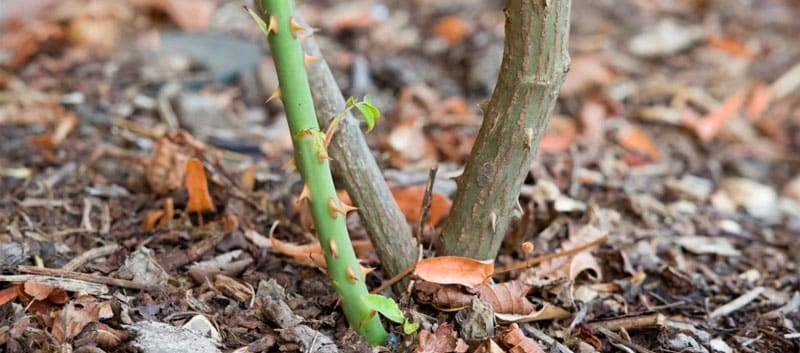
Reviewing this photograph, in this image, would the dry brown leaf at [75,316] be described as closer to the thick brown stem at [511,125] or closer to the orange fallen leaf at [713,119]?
the thick brown stem at [511,125]

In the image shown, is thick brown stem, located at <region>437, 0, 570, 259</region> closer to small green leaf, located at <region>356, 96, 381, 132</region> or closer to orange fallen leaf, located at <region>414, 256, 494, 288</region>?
orange fallen leaf, located at <region>414, 256, 494, 288</region>

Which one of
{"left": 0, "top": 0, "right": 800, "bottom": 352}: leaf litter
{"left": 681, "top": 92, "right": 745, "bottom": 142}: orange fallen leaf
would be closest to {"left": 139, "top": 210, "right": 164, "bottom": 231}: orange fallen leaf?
{"left": 0, "top": 0, "right": 800, "bottom": 352}: leaf litter

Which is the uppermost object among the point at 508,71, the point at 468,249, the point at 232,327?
the point at 508,71

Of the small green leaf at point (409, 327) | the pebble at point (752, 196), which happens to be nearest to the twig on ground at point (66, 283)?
the small green leaf at point (409, 327)

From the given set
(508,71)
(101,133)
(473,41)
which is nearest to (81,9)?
(101,133)

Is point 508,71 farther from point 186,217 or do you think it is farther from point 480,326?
point 186,217

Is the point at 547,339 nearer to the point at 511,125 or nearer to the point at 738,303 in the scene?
the point at 511,125

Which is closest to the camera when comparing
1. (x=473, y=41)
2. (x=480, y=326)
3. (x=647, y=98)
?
(x=480, y=326)
